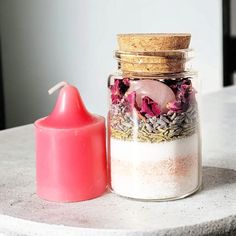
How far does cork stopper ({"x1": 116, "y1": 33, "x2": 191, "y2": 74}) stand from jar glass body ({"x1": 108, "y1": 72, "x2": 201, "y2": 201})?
0.01m

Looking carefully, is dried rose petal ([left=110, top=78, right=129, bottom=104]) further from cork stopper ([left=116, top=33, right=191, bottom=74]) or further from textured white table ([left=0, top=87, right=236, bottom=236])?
textured white table ([left=0, top=87, right=236, bottom=236])

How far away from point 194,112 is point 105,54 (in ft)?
8.39

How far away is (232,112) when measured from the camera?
4.50 feet

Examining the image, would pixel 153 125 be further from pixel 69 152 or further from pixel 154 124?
pixel 69 152

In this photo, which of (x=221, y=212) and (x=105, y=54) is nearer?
(x=221, y=212)

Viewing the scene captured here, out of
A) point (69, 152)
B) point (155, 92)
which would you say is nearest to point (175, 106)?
point (155, 92)

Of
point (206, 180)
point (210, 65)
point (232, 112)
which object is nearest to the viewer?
point (206, 180)

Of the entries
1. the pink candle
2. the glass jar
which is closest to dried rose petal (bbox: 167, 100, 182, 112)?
the glass jar

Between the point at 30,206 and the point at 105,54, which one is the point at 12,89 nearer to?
the point at 105,54

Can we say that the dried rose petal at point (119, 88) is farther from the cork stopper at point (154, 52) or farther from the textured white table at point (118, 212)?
the textured white table at point (118, 212)

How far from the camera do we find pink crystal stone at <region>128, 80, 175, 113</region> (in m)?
0.70

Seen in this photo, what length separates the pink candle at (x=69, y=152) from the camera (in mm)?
725

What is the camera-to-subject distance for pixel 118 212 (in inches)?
27.2

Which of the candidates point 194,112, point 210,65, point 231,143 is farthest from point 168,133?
point 210,65
